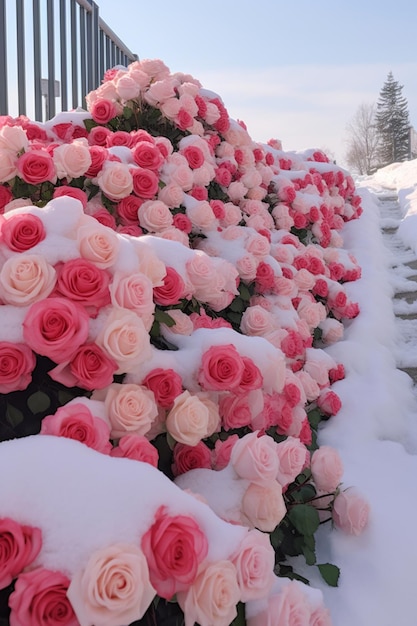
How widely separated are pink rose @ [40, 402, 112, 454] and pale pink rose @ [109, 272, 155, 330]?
0.96ft

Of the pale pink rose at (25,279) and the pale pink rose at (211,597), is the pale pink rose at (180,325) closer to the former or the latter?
the pale pink rose at (25,279)

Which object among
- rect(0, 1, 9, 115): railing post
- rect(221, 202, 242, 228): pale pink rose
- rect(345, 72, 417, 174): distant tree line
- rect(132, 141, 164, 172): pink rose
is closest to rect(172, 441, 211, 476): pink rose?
rect(132, 141, 164, 172): pink rose

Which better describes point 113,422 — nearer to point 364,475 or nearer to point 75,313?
point 75,313

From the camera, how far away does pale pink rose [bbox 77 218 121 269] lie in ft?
4.62

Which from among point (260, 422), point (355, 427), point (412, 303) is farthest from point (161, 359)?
point (412, 303)

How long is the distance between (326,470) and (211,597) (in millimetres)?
889

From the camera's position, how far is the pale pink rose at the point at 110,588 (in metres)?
0.89

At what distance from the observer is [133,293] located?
142 cm

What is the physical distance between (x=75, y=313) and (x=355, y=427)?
1654 mm

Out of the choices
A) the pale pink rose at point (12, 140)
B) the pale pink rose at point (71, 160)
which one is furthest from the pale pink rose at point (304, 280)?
the pale pink rose at point (12, 140)

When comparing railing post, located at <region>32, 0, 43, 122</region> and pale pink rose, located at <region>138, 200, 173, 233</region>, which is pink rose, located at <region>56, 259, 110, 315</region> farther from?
railing post, located at <region>32, 0, 43, 122</region>

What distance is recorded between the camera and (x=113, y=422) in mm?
1354

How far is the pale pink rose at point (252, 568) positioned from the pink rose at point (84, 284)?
0.64 metres

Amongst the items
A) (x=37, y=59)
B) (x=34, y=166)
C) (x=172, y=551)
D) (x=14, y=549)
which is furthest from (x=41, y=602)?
(x=37, y=59)
